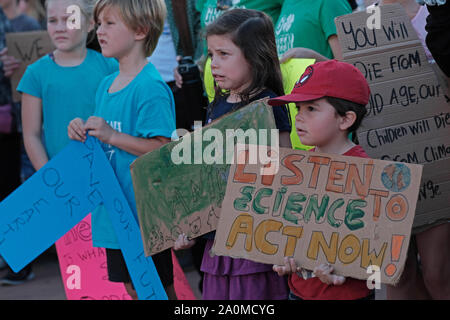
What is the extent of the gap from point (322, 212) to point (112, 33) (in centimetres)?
134

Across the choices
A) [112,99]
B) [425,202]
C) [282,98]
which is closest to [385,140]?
[425,202]

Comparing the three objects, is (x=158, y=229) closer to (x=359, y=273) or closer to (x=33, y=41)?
(x=359, y=273)

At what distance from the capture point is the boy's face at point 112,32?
3250 mm

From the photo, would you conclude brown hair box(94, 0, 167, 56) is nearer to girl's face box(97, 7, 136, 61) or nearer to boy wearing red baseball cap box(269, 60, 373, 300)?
girl's face box(97, 7, 136, 61)

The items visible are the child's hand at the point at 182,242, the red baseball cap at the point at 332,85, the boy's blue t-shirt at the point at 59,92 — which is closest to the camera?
the red baseball cap at the point at 332,85

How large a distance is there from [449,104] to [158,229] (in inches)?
51.5

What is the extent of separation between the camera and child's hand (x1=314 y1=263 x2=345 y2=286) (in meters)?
2.43

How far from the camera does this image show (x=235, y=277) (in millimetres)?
2875

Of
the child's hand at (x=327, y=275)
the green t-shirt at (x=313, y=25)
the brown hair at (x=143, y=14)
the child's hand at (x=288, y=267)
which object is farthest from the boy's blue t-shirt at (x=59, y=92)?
the child's hand at (x=327, y=275)

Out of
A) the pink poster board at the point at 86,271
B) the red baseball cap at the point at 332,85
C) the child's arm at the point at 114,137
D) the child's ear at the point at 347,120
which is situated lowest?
the pink poster board at the point at 86,271

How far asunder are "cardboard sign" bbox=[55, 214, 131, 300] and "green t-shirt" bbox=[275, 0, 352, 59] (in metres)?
1.41

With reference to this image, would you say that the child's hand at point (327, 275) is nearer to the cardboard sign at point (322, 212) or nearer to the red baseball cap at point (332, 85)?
the cardboard sign at point (322, 212)

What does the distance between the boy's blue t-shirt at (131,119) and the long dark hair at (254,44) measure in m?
0.41

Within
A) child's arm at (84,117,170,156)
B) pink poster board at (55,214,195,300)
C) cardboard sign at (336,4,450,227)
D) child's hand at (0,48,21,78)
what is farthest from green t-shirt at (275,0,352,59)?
child's hand at (0,48,21,78)
